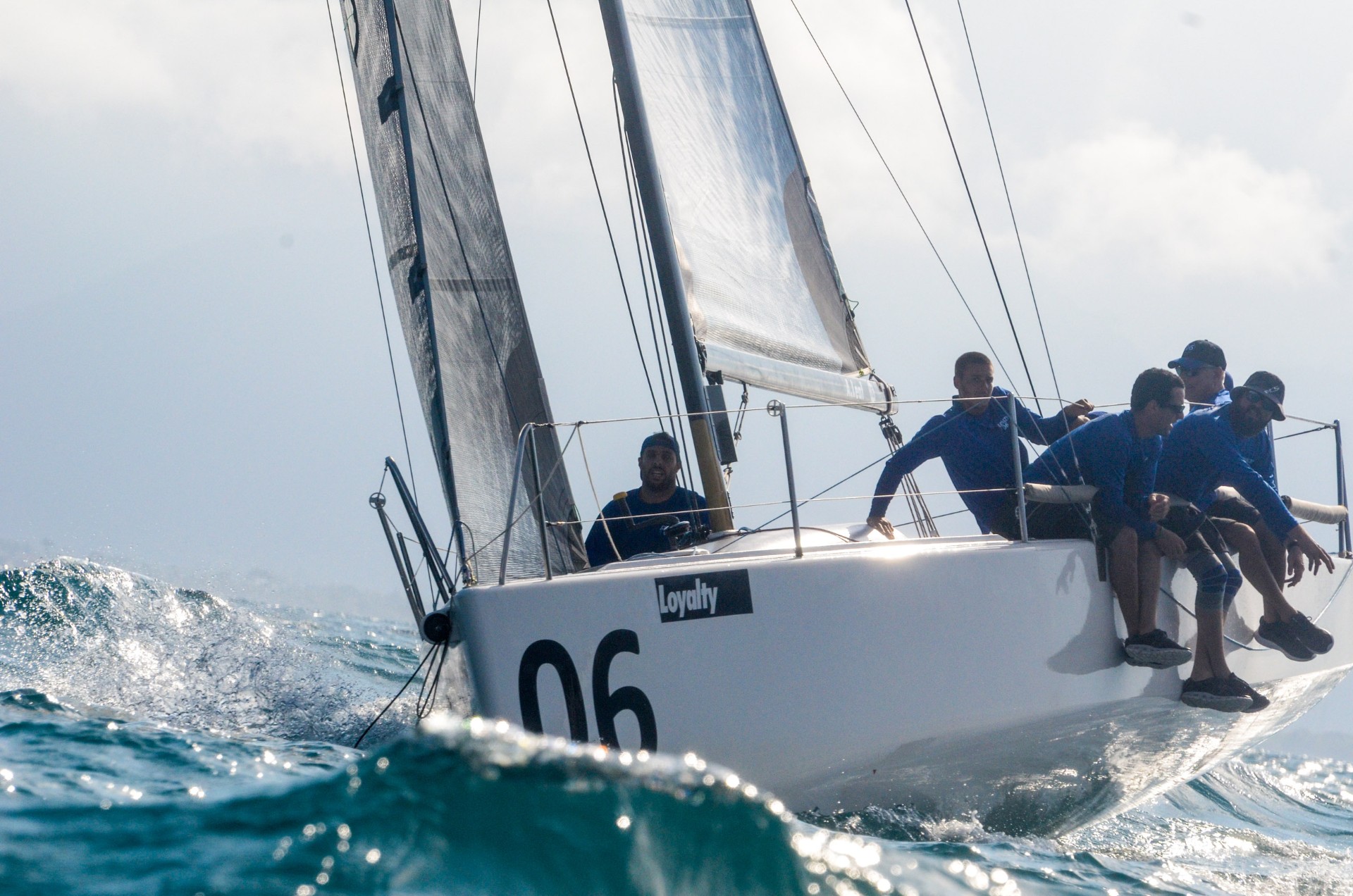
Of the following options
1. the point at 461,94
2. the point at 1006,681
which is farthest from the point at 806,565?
the point at 461,94

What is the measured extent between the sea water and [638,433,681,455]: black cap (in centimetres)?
144

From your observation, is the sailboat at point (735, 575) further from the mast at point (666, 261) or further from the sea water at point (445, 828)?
the sea water at point (445, 828)

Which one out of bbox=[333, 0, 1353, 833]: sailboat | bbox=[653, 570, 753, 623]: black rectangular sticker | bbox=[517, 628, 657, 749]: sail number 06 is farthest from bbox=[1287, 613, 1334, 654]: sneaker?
bbox=[517, 628, 657, 749]: sail number 06

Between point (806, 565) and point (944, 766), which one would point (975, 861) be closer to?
point (944, 766)

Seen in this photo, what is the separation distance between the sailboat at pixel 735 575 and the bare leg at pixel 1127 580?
0.18 ft

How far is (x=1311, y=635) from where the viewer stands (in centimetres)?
448

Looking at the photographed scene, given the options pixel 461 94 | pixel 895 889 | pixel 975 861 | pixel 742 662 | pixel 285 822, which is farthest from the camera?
pixel 461 94

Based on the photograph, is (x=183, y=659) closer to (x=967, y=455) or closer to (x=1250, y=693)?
(x=967, y=455)

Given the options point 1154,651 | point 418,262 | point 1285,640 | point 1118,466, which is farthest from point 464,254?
point 1285,640

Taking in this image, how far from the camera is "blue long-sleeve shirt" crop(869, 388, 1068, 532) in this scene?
474cm

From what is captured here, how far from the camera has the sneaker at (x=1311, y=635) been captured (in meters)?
4.43

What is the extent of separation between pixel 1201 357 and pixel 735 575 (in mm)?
2945

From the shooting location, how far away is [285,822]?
240 cm

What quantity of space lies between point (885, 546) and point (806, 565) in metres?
0.33
